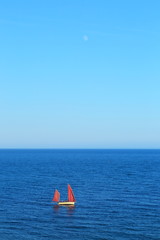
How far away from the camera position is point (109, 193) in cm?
7919

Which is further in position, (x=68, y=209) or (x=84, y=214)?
(x=68, y=209)

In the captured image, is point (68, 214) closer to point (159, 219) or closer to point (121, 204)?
point (121, 204)

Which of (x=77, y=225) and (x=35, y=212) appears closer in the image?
(x=77, y=225)

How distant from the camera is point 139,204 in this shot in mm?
66750

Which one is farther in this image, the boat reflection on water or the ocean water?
the boat reflection on water

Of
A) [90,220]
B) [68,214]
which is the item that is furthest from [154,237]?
[68,214]

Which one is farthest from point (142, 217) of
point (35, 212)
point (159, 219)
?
point (35, 212)

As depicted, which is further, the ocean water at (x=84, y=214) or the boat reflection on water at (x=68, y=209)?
the boat reflection on water at (x=68, y=209)

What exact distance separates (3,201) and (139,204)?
29657mm

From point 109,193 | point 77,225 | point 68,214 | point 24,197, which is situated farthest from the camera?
point 109,193

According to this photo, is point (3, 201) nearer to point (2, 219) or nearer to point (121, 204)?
point (2, 219)

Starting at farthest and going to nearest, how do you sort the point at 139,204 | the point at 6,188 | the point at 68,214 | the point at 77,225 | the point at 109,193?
1. the point at 6,188
2. the point at 109,193
3. the point at 139,204
4. the point at 68,214
5. the point at 77,225

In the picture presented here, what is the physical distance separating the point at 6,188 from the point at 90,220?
38417 mm

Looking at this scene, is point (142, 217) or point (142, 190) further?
point (142, 190)
